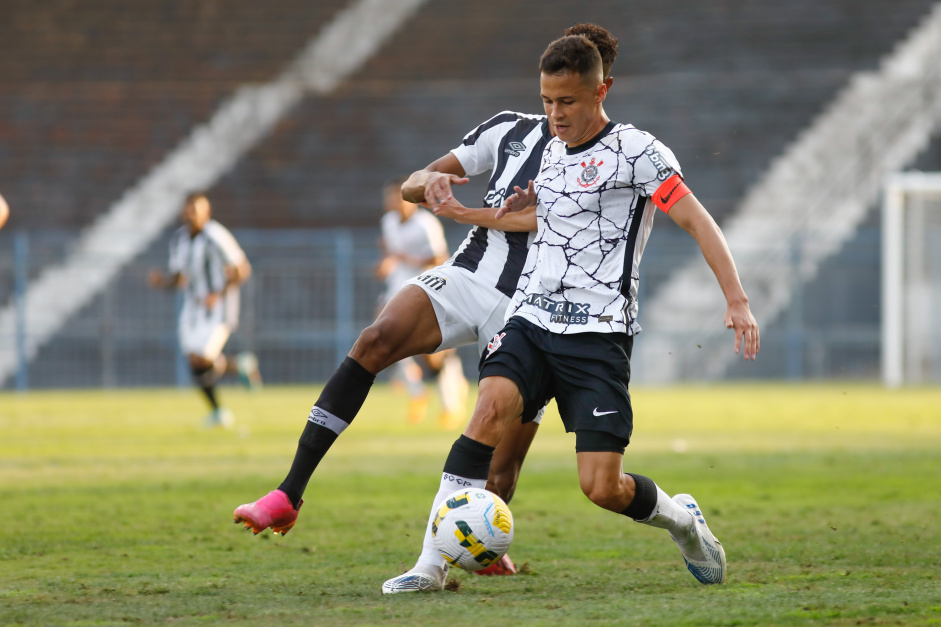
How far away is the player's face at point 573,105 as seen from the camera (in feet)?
14.7

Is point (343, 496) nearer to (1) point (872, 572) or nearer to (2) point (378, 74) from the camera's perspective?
(1) point (872, 572)

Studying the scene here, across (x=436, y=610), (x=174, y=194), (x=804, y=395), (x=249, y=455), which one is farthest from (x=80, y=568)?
(x=174, y=194)

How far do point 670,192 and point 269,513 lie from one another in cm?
179

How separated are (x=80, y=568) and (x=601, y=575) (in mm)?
2015

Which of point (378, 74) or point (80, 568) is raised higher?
point (378, 74)

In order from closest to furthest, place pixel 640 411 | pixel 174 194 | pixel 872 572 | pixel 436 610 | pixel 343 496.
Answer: pixel 436 610
pixel 872 572
pixel 343 496
pixel 640 411
pixel 174 194

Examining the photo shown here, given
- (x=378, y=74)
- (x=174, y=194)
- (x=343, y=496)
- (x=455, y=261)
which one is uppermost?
(x=378, y=74)

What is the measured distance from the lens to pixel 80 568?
4.99 m

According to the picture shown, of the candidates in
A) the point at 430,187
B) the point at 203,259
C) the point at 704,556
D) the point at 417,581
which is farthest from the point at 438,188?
the point at 203,259

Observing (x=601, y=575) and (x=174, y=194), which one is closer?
(x=601, y=575)

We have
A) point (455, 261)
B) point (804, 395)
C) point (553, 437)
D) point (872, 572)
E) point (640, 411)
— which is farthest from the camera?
point (804, 395)

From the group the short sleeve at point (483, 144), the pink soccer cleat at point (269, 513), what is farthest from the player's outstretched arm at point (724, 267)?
the pink soccer cleat at point (269, 513)

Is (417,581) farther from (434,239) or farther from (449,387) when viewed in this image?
(434,239)

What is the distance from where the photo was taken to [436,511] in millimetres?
4336
